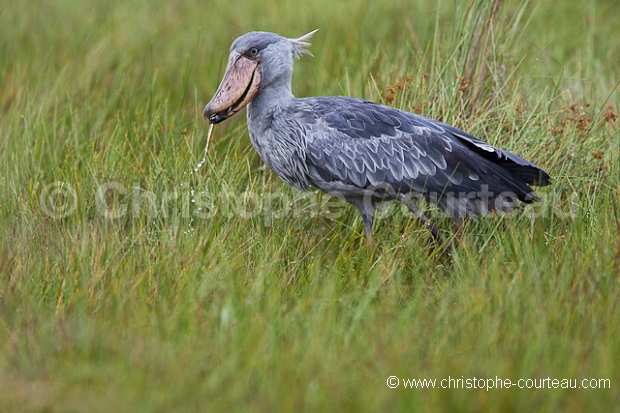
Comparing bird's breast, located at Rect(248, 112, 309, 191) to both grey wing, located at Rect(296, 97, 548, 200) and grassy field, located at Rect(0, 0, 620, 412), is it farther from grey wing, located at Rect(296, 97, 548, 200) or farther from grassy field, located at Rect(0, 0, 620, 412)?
grassy field, located at Rect(0, 0, 620, 412)

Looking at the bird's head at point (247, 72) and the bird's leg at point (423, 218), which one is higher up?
the bird's head at point (247, 72)

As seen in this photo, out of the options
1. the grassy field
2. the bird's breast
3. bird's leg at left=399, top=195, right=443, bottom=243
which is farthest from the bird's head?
bird's leg at left=399, top=195, right=443, bottom=243

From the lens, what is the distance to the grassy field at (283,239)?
2.69 meters

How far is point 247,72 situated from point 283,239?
3.04 ft

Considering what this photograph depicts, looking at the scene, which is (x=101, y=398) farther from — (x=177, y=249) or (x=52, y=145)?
(x=52, y=145)

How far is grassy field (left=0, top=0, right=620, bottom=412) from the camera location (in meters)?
2.69

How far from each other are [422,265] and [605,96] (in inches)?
89.2

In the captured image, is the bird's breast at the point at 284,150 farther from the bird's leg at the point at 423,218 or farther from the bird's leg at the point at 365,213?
the bird's leg at the point at 423,218

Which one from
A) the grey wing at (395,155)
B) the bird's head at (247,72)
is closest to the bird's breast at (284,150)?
the grey wing at (395,155)

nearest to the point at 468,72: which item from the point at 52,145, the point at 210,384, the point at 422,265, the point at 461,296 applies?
the point at 422,265

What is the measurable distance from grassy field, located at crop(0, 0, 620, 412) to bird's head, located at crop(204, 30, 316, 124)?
15.3 inches

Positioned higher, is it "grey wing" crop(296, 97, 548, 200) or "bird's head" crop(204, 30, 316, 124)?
"bird's head" crop(204, 30, 316, 124)

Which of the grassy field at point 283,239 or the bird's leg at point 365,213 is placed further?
the bird's leg at point 365,213

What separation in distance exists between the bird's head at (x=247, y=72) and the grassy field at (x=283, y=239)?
1.28 ft
